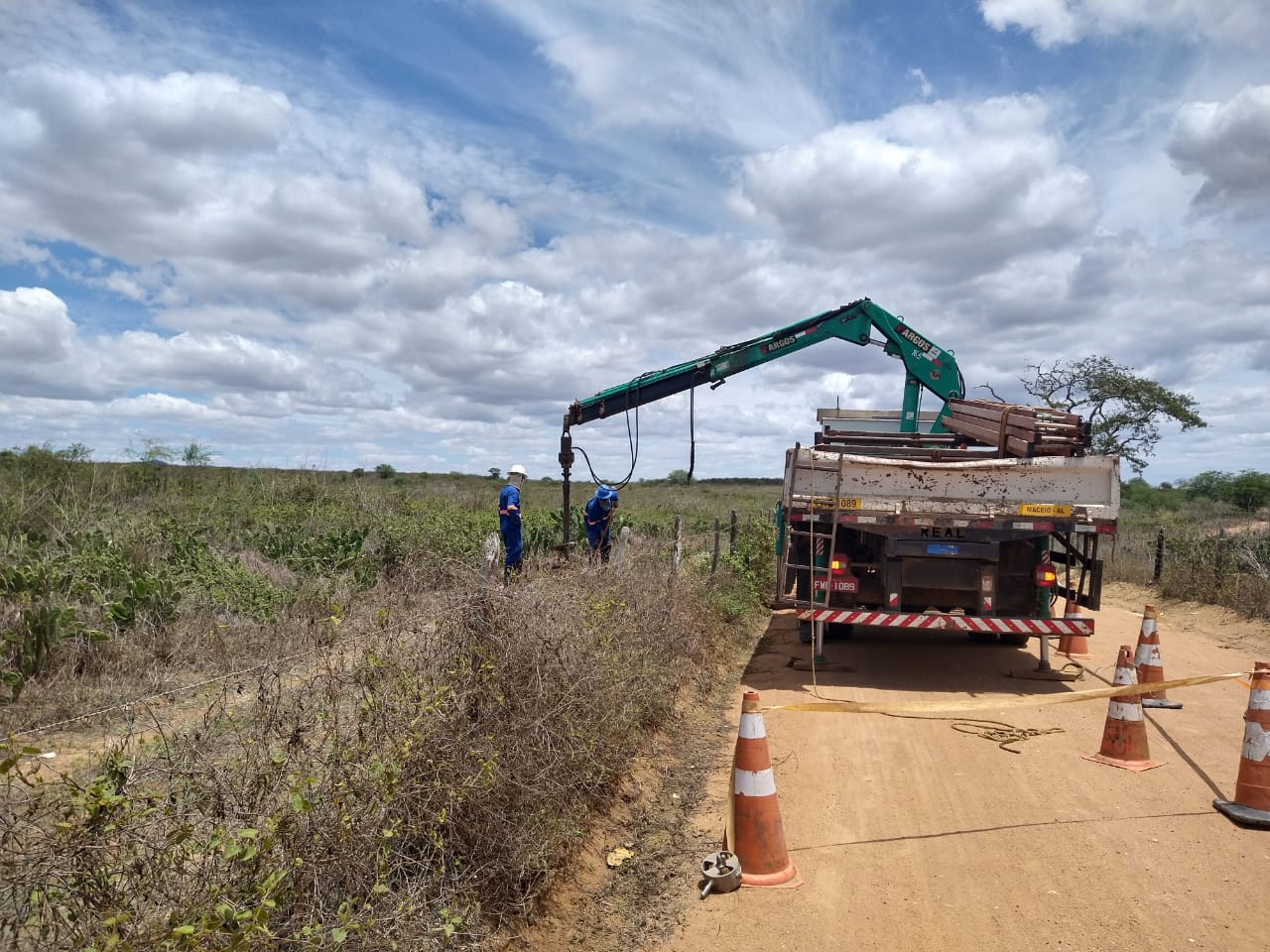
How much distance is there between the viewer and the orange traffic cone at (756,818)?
4.71 m

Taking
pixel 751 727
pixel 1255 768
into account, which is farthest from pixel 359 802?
pixel 1255 768

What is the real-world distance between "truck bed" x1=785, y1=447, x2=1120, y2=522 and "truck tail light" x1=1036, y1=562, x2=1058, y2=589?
73cm

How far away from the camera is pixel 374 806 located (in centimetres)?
356

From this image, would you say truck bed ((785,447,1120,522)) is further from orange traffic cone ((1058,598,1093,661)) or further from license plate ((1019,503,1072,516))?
orange traffic cone ((1058,598,1093,661))

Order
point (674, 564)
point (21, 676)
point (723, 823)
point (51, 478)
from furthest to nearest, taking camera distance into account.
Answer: point (51, 478) → point (674, 564) → point (21, 676) → point (723, 823)

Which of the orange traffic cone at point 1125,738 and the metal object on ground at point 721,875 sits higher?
the orange traffic cone at point 1125,738

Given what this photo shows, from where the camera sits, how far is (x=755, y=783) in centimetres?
477

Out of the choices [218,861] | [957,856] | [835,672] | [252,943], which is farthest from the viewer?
[835,672]

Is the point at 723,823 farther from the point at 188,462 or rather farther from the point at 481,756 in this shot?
the point at 188,462

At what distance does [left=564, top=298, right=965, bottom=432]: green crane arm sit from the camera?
11562 mm

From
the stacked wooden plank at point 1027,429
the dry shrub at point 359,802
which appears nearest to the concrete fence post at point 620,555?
the dry shrub at point 359,802

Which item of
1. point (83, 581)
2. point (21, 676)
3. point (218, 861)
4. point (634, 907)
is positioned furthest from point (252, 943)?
point (83, 581)

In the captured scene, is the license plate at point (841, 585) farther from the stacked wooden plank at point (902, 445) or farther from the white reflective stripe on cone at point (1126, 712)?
the white reflective stripe on cone at point (1126, 712)

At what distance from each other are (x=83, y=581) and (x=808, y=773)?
7312mm
